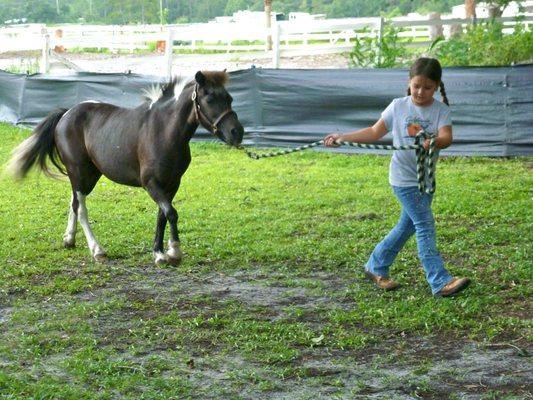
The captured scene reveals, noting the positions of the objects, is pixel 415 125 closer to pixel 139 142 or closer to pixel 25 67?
pixel 139 142

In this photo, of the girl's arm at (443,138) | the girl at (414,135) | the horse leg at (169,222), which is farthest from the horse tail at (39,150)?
the girl's arm at (443,138)

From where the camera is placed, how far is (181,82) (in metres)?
7.81

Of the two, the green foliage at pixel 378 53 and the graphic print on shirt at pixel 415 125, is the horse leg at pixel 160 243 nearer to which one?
the graphic print on shirt at pixel 415 125

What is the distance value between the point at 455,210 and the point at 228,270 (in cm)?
301

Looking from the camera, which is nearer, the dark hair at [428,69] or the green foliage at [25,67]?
the dark hair at [428,69]

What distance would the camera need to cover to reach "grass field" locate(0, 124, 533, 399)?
507 centimetres

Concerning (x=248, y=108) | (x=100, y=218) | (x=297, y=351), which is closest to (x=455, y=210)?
(x=100, y=218)

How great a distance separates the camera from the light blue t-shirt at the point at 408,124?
6.28 m

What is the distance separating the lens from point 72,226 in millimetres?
8523

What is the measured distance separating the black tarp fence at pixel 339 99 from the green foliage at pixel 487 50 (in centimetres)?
350

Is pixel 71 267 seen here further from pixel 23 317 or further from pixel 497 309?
pixel 497 309

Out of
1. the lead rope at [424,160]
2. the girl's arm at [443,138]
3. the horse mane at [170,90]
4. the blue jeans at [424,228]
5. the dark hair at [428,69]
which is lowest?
the blue jeans at [424,228]

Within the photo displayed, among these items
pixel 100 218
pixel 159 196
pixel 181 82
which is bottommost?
pixel 100 218

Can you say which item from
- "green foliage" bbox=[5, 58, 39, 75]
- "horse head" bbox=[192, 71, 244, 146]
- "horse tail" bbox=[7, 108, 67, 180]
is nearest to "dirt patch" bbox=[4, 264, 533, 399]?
"horse head" bbox=[192, 71, 244, 146]
